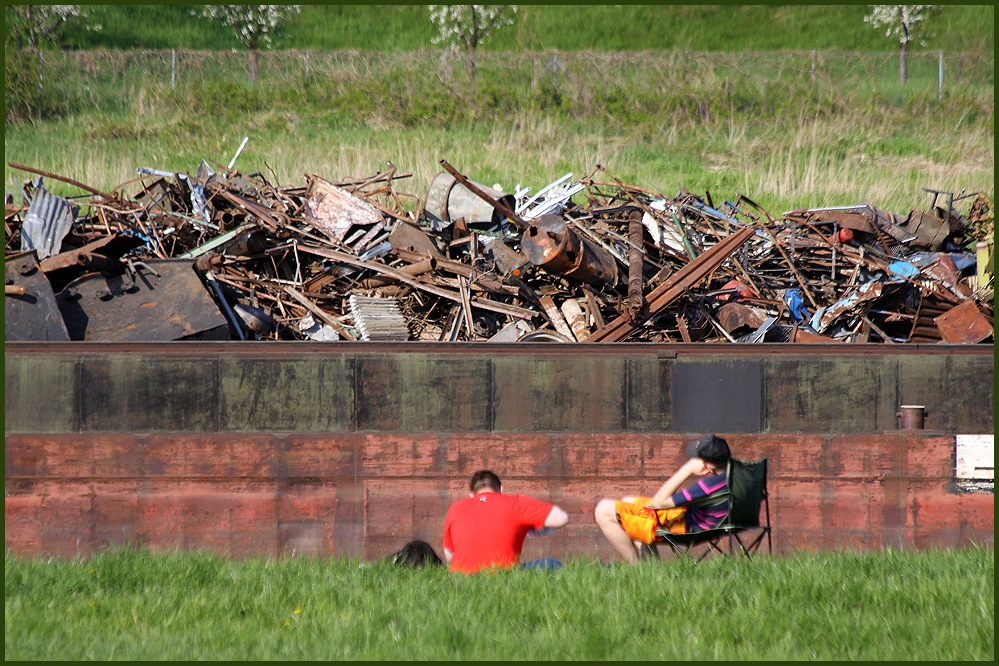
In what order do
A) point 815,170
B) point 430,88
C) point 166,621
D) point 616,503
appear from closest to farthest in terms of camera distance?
point 166,621 < point 616,503 < point 815,170 < point 430,88

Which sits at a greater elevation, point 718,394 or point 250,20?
point 250,20

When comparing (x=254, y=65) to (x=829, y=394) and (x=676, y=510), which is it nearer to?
(x=829, y=394)

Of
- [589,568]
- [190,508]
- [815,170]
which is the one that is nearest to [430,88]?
[815,170]

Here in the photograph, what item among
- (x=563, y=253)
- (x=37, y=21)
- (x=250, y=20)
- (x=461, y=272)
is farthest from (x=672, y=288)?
(x=250, y=20)

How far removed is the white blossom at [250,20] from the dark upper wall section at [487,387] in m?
29.6

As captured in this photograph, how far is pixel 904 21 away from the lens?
1230 inches

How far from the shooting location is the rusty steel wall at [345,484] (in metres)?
6.37

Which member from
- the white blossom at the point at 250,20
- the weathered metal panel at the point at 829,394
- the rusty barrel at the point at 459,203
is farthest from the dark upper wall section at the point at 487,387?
the white blossom at the point at 250,20

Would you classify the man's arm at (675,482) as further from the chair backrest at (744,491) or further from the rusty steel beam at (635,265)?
the rusty steel beam at (635,265)

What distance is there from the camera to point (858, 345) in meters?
6.41

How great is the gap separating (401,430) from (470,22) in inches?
1152

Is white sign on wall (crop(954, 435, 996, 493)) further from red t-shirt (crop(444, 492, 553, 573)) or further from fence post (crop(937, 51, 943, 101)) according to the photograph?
fence post (crop(937, 51, 943, 101))

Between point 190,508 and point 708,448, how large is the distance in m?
4.28

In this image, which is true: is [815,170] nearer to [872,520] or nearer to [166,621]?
[872,520]
